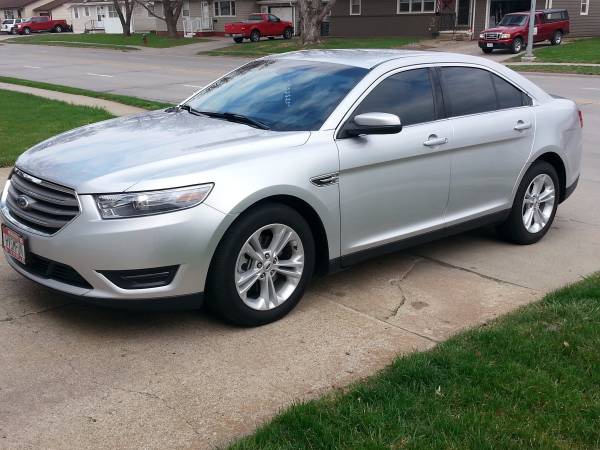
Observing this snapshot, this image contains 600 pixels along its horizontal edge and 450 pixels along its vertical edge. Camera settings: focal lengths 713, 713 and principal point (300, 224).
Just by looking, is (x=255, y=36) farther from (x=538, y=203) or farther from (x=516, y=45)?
(x=538, y=203)

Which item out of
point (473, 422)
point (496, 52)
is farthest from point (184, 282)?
point (496, 52)

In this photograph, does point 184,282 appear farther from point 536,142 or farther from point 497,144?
point 536,142

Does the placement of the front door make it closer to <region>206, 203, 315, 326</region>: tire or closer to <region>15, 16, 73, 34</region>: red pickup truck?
<region>206, 203, 315, 326</region>: tire

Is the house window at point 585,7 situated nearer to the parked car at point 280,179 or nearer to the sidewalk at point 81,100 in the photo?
the sidewalk at point 81,100

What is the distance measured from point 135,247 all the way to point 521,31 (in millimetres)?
A: 30492

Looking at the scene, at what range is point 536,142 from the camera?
6086mm

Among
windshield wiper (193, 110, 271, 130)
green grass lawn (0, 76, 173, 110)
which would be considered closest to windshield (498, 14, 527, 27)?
green grass lawn (0, 76, 173, 110)

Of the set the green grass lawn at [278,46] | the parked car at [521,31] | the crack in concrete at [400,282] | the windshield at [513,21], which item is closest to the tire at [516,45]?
the parked car at [521,31]

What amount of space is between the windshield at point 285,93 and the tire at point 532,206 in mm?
1933

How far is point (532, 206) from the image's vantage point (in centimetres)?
629

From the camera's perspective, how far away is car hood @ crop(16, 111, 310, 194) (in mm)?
4070

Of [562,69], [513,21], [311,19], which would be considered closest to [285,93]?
[562,69]

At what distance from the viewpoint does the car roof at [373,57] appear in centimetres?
535

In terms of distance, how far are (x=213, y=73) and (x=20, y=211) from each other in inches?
843
